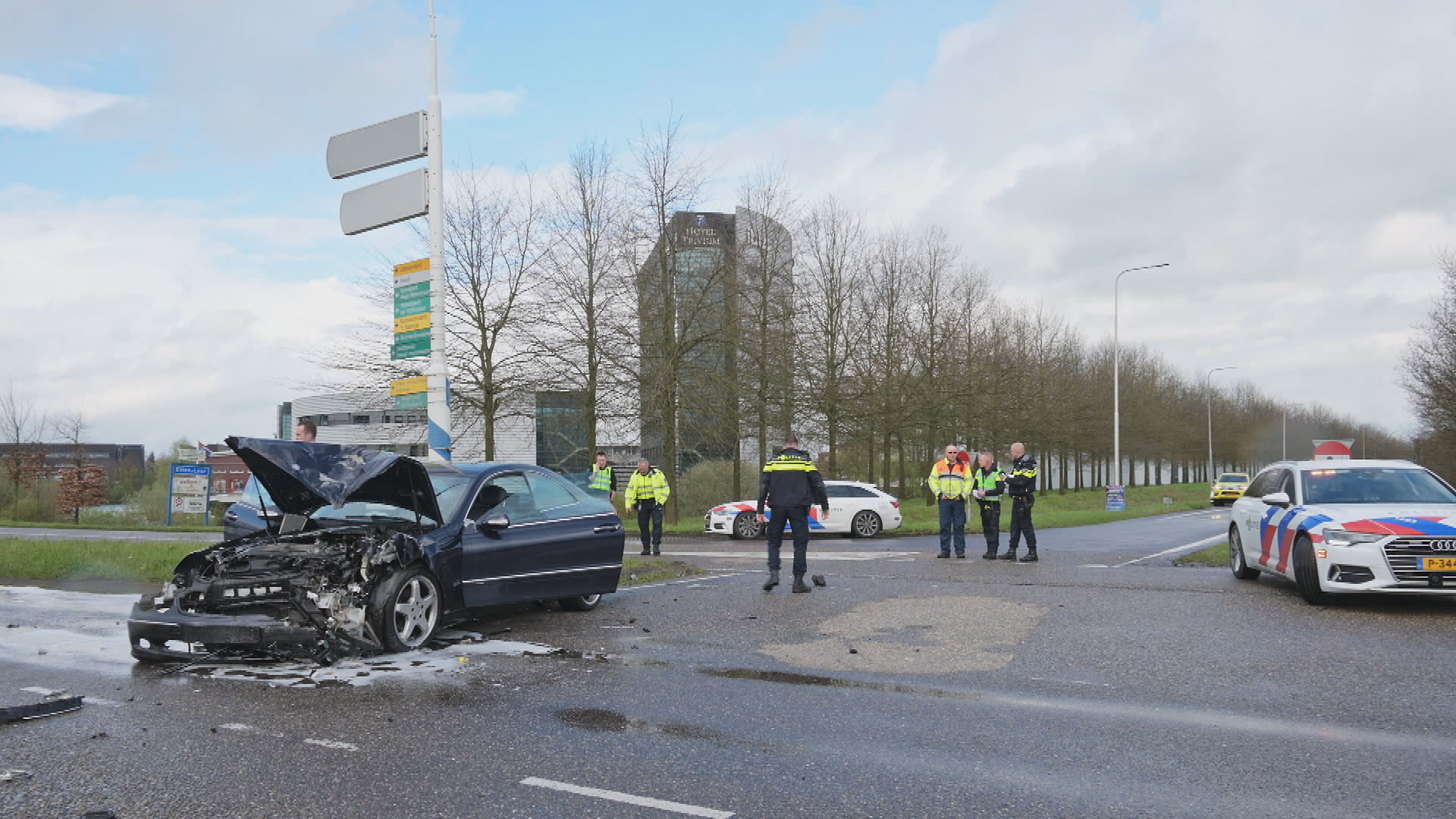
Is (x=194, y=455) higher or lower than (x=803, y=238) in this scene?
lower

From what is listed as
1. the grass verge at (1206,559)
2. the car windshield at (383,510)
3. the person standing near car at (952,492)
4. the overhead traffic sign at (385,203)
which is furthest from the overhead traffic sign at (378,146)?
the grass verge at (1206,559)

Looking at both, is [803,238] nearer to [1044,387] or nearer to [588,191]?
[588,191]

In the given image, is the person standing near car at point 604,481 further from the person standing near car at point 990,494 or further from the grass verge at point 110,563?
the person standing near car at point 990,494

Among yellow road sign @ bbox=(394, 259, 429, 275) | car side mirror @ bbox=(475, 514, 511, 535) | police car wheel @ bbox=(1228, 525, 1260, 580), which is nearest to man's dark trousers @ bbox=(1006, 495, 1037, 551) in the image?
police car wheel @ bbox=(1228, 525, 1260, 580)

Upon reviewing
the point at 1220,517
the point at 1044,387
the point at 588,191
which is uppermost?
the point at 588,191

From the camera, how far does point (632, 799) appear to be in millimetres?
4234

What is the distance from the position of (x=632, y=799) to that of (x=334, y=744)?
1819 millimetres

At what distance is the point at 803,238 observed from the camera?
36344 millimetres

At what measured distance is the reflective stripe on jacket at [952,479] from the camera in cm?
1616

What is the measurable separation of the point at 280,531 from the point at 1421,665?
8.27m

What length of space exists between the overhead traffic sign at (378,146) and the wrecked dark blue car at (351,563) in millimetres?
6010

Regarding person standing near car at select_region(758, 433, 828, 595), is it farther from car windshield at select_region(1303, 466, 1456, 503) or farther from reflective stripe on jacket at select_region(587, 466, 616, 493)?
reflective stripe on jacket at select_region(587, 466, 616, 493)

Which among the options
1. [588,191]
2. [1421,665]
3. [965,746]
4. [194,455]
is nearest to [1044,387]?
[588,191]

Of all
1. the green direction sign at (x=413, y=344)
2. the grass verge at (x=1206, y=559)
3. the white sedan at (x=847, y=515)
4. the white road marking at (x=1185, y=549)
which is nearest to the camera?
the green direction sign at (x=413, y=344)
